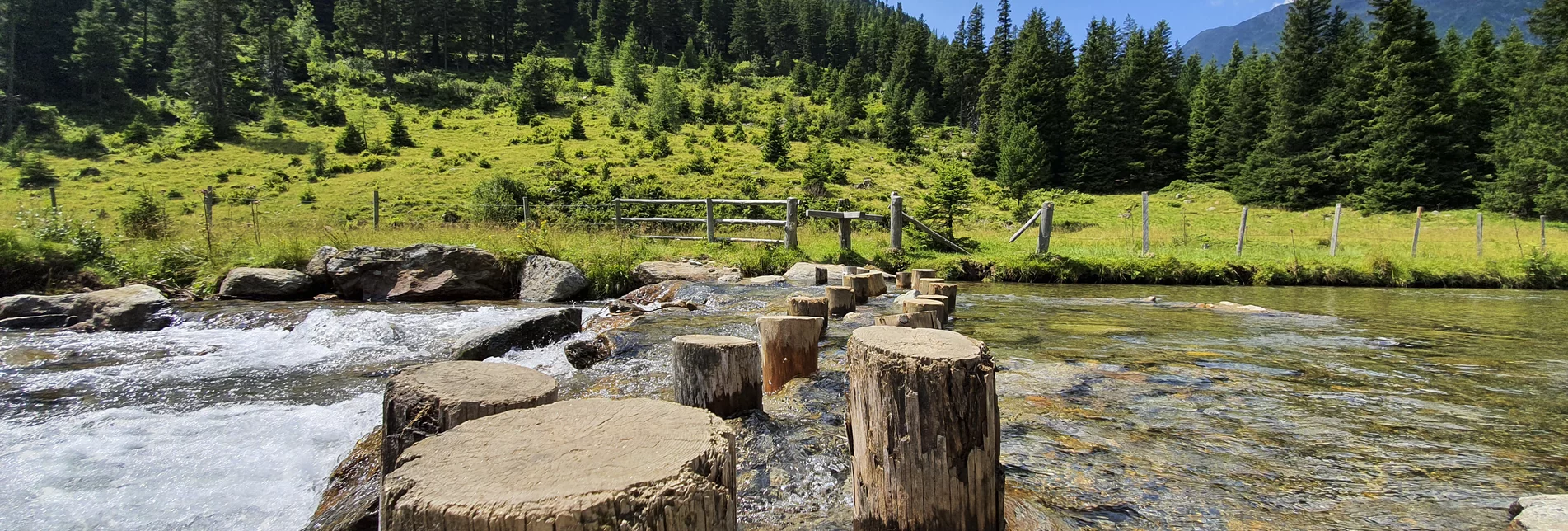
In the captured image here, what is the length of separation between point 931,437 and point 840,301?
5.20m

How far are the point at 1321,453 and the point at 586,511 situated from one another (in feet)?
12.9

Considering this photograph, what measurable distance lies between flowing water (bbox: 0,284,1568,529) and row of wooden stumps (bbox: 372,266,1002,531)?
0.47 meters

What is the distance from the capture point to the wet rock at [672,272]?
431 inches

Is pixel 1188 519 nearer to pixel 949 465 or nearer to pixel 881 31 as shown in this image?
pixel 949 465

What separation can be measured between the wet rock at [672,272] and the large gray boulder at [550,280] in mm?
941

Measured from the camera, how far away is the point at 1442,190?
1241 inches

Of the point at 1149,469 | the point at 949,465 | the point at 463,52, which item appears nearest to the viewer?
the point at 949,465

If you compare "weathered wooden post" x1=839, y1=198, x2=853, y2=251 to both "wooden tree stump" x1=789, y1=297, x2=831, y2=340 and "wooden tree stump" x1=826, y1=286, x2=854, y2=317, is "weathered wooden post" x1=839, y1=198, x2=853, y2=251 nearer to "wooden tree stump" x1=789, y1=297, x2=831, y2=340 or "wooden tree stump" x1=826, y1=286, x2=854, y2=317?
"wooden tree stump" x1=826, y1=286, x2=854, y2=317

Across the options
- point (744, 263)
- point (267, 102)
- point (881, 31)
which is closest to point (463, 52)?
point (267, 102)

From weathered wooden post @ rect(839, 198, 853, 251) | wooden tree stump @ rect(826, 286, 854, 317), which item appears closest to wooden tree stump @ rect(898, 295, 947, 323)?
wooden tree stump @ rect(826, 286, 854, 317)

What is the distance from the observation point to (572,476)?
50.7 inches

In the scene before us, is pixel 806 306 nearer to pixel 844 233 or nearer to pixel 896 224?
pixel 844 233

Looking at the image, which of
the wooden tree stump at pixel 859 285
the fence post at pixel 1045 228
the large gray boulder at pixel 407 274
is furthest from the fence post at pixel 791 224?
the large gray boulder at pixel 407 274

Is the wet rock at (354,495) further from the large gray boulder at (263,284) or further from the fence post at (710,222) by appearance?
the fence post at (710,222)
